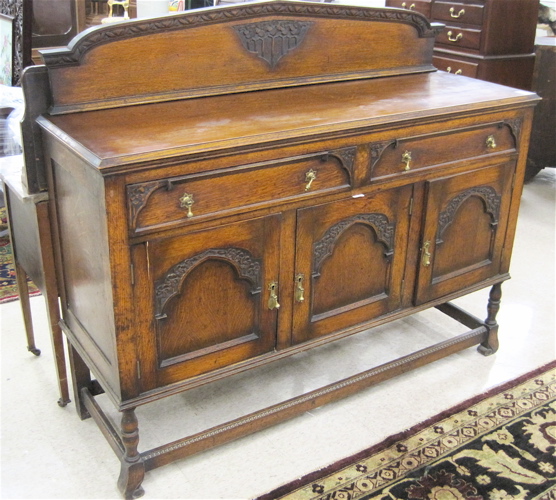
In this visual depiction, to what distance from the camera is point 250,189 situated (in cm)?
170

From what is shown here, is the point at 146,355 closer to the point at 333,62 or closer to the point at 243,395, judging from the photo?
the point at 243,395

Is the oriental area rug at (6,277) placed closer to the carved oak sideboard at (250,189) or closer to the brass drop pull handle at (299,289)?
the carved oak sideboard at (250,189)

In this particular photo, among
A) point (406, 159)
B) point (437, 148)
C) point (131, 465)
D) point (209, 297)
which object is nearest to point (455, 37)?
point (437, 148)

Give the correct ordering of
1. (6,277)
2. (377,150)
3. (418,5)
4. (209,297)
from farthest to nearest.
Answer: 1. (418,5)
2. (6,277)
3. (377,150)
4. (209,297)

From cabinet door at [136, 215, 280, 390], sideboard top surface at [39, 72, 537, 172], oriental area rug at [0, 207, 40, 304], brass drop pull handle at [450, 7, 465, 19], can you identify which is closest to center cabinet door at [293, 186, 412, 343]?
cabinet door at [136, 215, 280, 390]

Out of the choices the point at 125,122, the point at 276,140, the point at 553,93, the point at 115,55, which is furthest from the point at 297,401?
the point at 553,93

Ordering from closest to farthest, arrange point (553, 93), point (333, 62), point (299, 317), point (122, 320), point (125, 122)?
point (122, 320) → point (125, 122) → point (299, 317) → point (333, 62) → point (553, 93)

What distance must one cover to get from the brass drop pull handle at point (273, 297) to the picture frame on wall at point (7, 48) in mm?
2319

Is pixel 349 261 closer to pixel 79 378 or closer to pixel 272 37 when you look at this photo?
pixel 272 37

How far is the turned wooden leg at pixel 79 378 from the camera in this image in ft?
6.83

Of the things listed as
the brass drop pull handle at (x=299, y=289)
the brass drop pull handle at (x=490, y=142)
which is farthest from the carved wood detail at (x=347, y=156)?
A: the brass drop pull handle at (x=490, y=142)

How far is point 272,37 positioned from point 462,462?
1.33m

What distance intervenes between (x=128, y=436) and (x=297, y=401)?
Answer: 519mm

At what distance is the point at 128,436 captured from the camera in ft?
5.89
